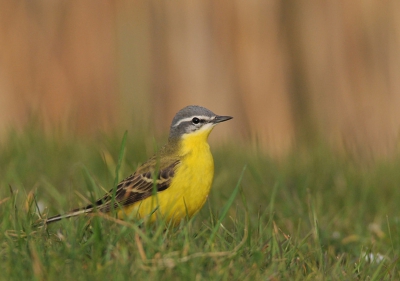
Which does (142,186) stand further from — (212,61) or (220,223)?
(212,61)

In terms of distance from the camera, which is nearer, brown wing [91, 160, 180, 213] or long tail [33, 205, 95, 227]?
long tail [33, 205, 95, 227]

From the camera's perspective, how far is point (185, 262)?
3.88 m

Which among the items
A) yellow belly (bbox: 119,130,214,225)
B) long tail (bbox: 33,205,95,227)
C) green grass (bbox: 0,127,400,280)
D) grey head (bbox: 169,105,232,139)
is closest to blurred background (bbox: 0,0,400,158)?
green grass (bbox: 0,127,400,280)

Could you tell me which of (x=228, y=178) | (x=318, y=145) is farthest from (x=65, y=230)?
(x=318, y=145)

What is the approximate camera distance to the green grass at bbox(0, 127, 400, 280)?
390 centimetres

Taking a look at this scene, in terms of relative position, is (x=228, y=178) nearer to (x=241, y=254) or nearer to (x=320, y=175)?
(x=320, y=175)

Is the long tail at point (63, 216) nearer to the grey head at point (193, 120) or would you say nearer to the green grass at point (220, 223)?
the green grass at point (220, 223)

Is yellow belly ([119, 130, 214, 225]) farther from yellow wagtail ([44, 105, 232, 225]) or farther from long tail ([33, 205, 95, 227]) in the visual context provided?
long tail ([33, 205, 95, 227])

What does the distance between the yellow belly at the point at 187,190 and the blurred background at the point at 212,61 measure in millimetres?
4601

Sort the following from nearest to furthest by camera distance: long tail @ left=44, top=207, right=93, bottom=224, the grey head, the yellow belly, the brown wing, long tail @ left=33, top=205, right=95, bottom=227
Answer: long tail @ left=33, top=205, right=95, bottom=227, long tail @ left=44, top=207, right=93, bottom=224, the yellow belly, the brown wing, the grey head

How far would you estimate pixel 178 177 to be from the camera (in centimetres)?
568

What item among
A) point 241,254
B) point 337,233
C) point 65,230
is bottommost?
point 337,233

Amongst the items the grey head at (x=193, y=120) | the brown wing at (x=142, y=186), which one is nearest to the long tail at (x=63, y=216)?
the brown wing at (x=142, y=186)

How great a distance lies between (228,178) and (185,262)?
12.7 feet
